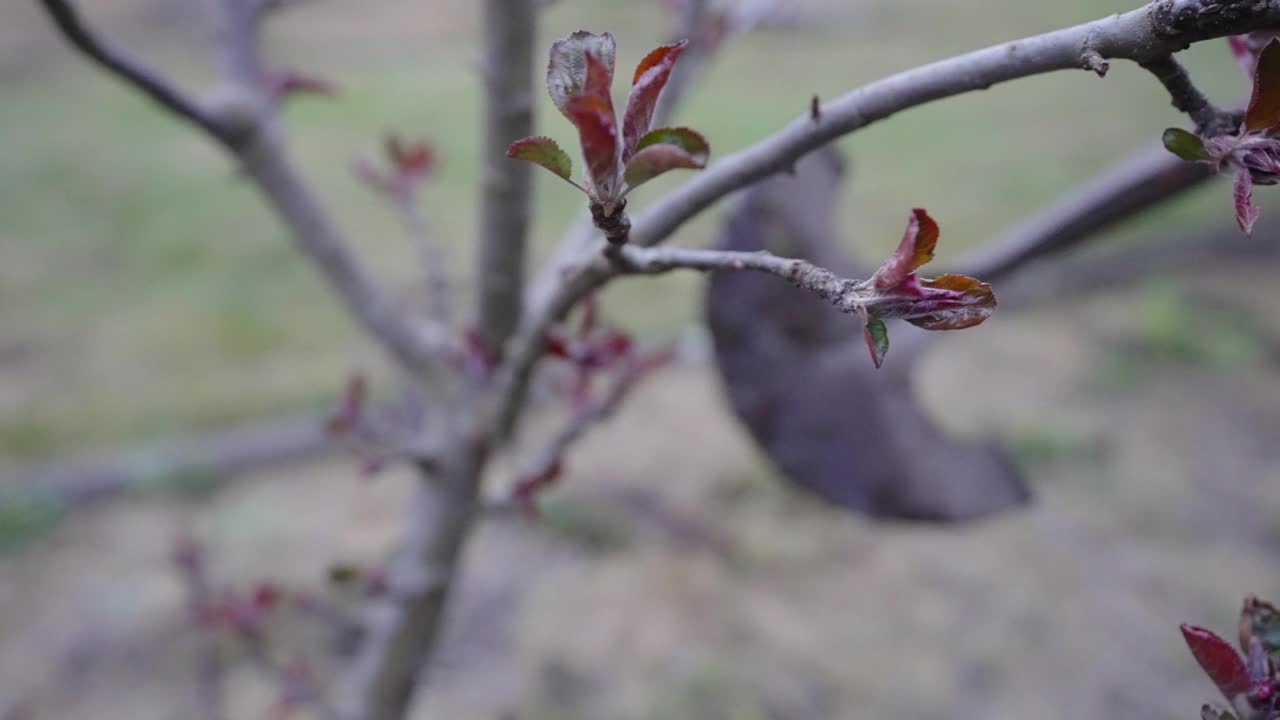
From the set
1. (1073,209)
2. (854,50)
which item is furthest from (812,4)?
(1073,209)

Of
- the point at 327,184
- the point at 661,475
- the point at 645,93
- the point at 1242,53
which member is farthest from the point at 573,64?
the point at 327,184

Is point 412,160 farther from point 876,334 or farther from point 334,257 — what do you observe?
point 876,334

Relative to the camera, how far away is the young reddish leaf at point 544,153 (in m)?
0.26

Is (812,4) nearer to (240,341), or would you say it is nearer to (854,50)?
(854,50)

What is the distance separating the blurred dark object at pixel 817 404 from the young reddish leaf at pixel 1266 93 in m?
0.35

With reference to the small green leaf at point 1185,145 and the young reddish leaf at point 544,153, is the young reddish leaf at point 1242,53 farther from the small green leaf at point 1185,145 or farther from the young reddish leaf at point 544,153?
the young reddish leaf at point 544,153

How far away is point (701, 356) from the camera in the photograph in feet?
6.66

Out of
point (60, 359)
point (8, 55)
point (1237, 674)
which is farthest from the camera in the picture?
point (8, 55)

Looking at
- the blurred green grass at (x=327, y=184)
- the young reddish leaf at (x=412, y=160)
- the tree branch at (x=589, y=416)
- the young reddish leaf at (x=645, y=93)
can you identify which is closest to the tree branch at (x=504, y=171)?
the tree branch at (x=589, y=416)

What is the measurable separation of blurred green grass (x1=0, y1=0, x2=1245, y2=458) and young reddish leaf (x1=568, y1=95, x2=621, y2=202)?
5.02 ft

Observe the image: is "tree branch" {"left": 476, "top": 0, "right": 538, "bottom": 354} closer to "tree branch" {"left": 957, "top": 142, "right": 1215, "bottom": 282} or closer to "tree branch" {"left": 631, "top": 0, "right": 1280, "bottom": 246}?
"tree branch" {"left": 631, "top": 0, "right": 1280, "bottom": 246}

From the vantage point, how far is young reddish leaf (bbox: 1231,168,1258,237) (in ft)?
0.83

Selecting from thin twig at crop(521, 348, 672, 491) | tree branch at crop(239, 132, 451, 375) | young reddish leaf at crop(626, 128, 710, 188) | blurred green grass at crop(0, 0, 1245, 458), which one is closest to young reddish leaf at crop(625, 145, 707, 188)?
young reddish leaf at crop(626, 128, 710, 188)

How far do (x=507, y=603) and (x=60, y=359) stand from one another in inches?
48.4
